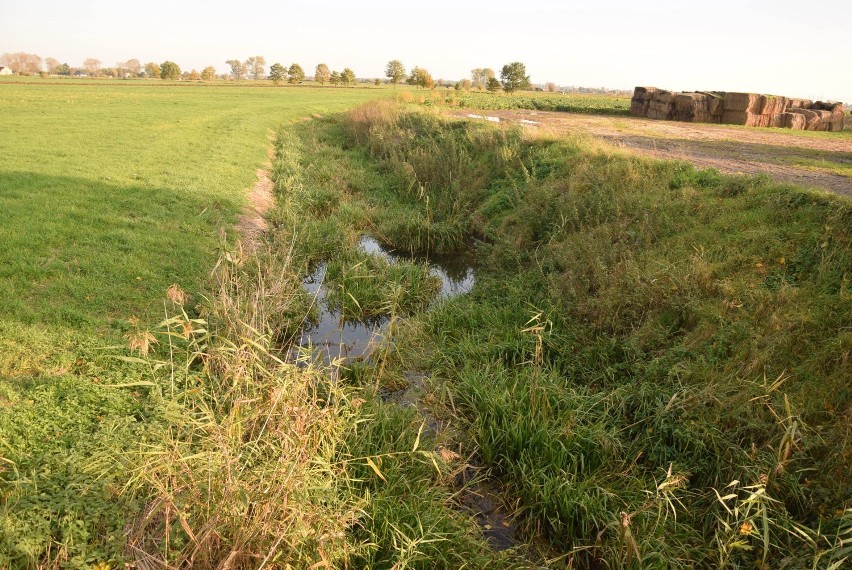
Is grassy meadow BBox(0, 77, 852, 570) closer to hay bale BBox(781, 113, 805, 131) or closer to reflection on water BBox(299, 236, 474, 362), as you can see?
reflection on water BBox(299, 236, 474, 362)

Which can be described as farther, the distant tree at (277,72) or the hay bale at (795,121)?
the distant tree at (277,72)

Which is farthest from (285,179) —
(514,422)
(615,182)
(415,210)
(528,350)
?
(514,422)

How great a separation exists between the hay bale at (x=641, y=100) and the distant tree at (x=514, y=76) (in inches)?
1061

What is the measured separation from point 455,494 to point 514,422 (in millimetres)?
1075

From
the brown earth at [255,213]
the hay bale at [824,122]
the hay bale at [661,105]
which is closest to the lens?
the brown earth at [255,213]

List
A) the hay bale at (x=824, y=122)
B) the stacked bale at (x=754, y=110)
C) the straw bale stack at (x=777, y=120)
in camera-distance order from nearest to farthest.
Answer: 1. the hay bale at (x=824, y=122)
2. the stacked bale at (x=754, y=110)
3. the straw bale stack at (x=777, y=120)

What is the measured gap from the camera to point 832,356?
462 cm

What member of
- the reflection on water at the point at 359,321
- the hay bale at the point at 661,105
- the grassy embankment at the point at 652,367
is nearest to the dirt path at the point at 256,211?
the grassy embankment at the point at 652,367

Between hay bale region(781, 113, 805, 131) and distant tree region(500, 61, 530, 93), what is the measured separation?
3437 centimetres

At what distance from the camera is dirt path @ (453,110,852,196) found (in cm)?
914

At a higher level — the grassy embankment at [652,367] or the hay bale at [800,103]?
the hay bale at [800,103]

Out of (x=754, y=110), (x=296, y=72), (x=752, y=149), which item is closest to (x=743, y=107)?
(x=754, y=110)

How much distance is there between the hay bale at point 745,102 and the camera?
1986 cm

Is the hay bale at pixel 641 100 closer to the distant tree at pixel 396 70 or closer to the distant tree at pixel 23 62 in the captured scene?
the distant tree at pixel 396 70
